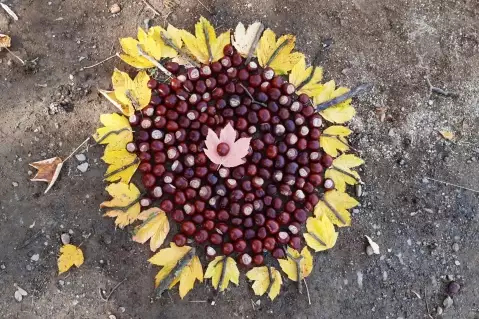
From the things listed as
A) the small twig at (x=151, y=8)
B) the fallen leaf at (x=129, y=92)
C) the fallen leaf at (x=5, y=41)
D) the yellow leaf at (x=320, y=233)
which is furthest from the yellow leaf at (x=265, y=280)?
the fallen leaf at (x=5, y=41)

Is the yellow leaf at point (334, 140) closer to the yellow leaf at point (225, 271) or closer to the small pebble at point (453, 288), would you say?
the yellow leaf at point (225, 271)

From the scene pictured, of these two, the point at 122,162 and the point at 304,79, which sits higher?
the point at 304,79

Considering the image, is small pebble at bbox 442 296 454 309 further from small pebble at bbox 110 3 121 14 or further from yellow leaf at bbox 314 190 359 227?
small pebble at bbox 110 3 121 14

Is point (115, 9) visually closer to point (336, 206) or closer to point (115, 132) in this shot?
point (115, 132)

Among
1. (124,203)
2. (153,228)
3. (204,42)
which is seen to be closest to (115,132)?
(124,203)

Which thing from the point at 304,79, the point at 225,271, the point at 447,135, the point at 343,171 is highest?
the point at 304,79

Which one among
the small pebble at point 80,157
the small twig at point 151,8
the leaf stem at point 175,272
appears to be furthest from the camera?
the small twig at point 151,8
